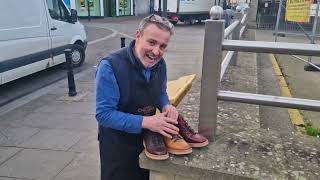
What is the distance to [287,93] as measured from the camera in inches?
269

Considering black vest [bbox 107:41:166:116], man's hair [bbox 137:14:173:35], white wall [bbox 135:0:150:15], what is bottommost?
black vest [bbox 107:41:166:116]

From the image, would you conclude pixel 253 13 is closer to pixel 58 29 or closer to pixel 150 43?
pixel 58 29

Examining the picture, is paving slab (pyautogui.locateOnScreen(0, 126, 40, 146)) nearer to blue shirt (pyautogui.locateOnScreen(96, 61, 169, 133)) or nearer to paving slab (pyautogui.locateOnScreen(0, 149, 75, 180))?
paving slab (pyautogui.locateOnScreen(0, 149, 75, 180))

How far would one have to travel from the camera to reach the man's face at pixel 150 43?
1.88m

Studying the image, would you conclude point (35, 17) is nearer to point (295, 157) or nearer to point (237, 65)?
point (237, 65)

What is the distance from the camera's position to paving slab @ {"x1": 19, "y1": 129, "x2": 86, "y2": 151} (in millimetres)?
4504

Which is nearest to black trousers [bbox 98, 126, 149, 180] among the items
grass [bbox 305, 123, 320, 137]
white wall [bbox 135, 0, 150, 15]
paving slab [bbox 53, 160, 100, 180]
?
paving slab [bbox 53, 160, 100, 180]

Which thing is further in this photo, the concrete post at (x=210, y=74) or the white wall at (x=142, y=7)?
the white wall at (x=142, y=7)

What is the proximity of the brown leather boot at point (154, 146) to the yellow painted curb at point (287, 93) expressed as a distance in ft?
11.7

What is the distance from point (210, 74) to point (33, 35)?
6.60 metres

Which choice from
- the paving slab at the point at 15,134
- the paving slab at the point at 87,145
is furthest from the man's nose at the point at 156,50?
the paving slab at the point at 15,134

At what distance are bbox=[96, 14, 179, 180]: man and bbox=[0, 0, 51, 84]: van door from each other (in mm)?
5461

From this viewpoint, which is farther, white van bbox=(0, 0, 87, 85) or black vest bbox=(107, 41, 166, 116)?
white van bbox=(0, 0, 87, 85)

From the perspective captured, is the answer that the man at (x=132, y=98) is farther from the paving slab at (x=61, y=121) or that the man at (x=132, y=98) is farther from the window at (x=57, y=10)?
the window at (x=57, y=10)
